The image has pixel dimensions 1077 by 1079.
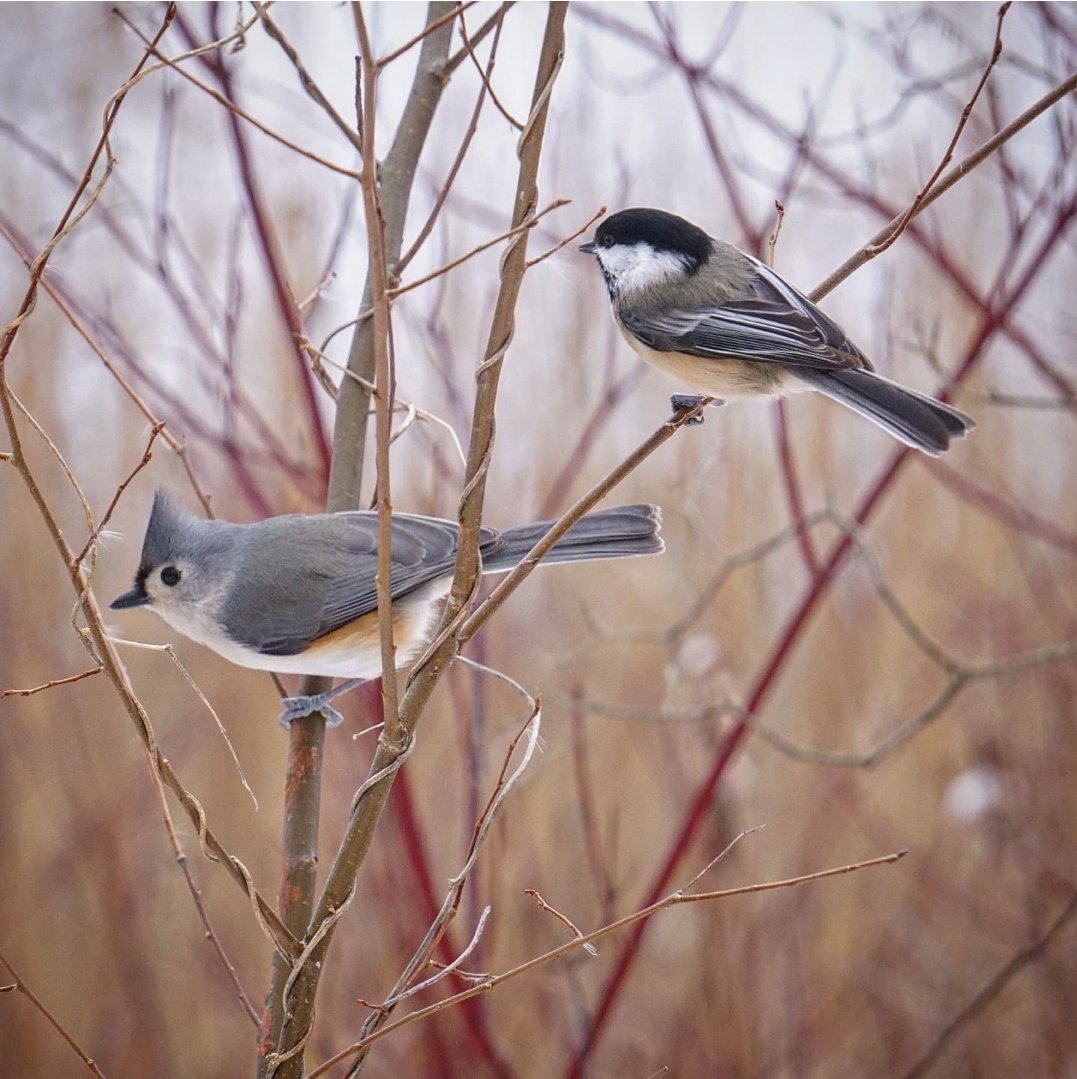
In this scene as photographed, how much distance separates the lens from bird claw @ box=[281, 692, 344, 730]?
179cm

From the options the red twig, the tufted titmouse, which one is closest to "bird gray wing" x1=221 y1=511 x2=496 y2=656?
the tufted titmouse

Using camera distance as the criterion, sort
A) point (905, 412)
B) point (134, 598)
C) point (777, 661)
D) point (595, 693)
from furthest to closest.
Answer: point (595, 693), point (777, 661), point (134, 598), point (905, 412)

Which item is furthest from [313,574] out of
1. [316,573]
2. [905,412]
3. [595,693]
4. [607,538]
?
[595,693]

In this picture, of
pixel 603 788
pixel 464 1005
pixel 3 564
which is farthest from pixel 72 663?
pixel 464 1005

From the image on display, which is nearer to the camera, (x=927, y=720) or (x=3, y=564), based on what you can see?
(x=927, y=720)

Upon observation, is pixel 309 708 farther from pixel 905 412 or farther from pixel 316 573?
pixel 905 412

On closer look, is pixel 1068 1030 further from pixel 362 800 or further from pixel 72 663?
pixel 72 663

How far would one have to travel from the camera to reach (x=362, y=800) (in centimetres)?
123

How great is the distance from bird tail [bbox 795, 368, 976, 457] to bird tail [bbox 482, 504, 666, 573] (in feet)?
1.28

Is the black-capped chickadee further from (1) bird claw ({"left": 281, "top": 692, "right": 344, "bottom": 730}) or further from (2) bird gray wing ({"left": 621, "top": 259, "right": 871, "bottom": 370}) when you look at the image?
(1) bird claw ({"left": 281, "top": 692, "right": 344, "bottom": 730})

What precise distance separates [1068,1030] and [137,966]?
3.01 metres

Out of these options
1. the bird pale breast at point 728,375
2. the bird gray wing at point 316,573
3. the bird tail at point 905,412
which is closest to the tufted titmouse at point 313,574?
the bird gray wing at point 316,573

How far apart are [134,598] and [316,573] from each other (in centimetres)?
33

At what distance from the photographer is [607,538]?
1982mm
